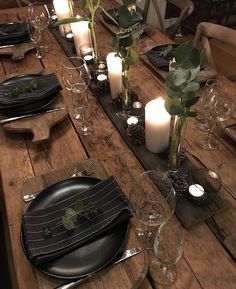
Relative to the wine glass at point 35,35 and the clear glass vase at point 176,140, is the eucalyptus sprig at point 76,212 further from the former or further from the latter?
the wine glass at point 35,35

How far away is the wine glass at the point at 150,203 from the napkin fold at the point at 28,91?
536 millimetres

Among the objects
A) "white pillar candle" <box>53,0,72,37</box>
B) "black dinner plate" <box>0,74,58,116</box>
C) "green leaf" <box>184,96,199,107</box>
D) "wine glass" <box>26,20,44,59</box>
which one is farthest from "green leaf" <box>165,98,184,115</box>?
"white pillar candle" <box>53,0,72,37</box>

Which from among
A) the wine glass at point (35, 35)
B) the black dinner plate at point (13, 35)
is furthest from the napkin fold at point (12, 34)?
the wine glass at point (35, 35)

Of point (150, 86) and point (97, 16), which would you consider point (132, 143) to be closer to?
point (150, 86)

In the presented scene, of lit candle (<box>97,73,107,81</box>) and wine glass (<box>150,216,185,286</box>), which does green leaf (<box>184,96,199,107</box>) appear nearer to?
wine glass (<box>150,216,185,286</box>)

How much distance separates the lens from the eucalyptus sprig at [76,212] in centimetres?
69

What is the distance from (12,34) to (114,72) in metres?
0.75

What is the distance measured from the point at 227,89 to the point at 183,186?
1.82 feet

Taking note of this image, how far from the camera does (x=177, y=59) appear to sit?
63 centimetres

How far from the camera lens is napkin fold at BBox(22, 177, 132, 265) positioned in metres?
0.67

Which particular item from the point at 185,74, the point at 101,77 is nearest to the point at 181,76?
the point at 185,74

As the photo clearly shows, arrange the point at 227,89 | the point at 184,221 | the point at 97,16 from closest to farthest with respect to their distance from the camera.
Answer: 1. the point at 184,221
2. the point at 227,89
3. the point at 97,16

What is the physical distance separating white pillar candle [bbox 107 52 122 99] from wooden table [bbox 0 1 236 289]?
10 cm

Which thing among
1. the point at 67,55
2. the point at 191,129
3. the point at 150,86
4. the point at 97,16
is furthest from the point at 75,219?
the point at 97,16
